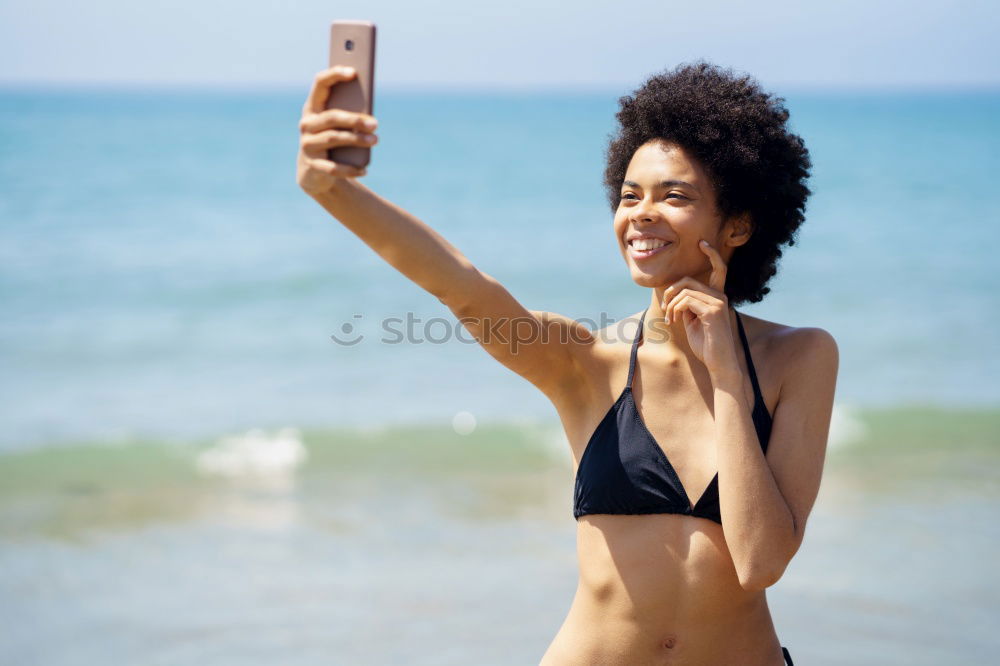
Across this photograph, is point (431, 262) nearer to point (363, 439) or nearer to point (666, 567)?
point (666, 567)

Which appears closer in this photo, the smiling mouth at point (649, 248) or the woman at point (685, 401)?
the woman at point (685, 401)

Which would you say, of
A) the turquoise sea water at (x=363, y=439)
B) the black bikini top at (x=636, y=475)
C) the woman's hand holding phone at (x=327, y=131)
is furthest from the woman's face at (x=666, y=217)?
the turquoise sea water at (x=363, y=439)

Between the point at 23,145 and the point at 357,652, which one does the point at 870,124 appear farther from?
the point at 357,652

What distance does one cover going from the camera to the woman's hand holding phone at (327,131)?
2156 mm

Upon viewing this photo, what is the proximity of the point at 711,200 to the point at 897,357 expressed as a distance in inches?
392

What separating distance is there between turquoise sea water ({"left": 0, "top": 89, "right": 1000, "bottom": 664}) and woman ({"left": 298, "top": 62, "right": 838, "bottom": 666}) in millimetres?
2945

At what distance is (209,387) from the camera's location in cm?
1116

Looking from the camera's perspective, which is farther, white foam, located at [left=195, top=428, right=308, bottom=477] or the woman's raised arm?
white foam, located at [left=195, top=428, right=308, bottom=477]

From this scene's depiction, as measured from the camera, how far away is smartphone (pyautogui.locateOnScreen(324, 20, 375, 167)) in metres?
2.17

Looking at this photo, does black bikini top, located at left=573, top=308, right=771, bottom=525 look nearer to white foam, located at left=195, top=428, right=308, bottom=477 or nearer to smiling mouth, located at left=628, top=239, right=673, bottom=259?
smiling mouth, located at left=628, top=239, right=673, bottom=259

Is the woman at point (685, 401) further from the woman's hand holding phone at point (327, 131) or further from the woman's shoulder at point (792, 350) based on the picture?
the woman's hand holding phone at point (327, 131)

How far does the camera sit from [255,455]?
30.3 feet

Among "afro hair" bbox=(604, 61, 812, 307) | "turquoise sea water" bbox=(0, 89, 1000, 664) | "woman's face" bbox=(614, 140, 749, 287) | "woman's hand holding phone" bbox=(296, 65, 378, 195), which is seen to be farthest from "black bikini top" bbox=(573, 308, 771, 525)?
"turquoise sea water" bbox=(0, 89, 1000, 664)

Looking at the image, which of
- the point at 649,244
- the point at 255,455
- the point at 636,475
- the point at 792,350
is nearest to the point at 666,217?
the point at 649,244
